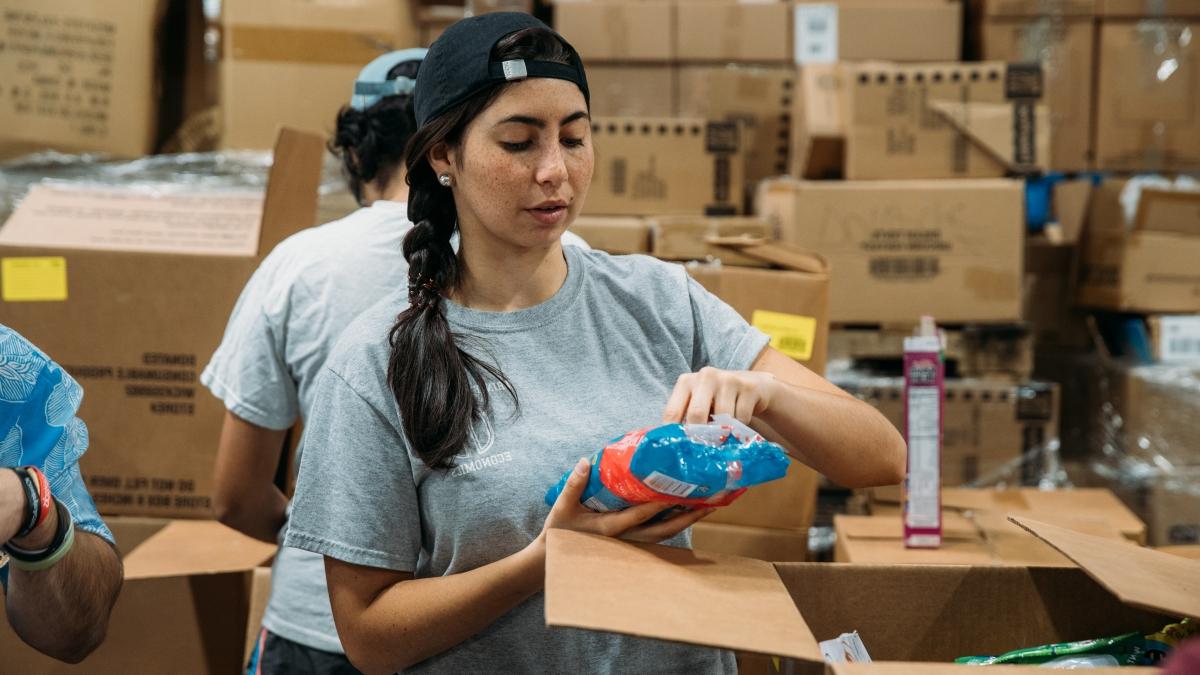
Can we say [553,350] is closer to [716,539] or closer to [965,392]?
[716,539]

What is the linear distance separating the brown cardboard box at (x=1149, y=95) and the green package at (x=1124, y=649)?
8.23 ft

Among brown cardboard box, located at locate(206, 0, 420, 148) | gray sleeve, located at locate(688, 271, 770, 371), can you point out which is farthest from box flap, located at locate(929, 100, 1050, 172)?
gray sleeve, located at locate(688, 271, 770, 371)

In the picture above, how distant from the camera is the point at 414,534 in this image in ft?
4.15

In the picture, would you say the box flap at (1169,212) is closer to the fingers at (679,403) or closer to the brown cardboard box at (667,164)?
the brown cardboard box at (667,164)

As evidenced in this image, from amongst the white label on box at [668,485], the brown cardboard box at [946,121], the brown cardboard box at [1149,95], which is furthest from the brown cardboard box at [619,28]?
the white label on box at [668,485]

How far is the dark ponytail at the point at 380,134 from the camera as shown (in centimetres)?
185

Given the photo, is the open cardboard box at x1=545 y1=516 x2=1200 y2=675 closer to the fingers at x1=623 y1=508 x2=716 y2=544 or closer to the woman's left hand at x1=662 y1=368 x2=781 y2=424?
the fingers at x1=623 y1=508 x2=716 y2=544

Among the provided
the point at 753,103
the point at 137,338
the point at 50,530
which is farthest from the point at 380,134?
the point at 753,103

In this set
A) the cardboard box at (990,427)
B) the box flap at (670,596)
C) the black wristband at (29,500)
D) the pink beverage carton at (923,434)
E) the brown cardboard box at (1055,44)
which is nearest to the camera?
the box flap at (670,596)

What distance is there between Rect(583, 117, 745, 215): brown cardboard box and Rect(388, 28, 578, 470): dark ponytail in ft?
5.73

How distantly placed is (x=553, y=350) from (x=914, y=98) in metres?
1.85

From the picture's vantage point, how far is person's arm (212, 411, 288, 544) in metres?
1.81

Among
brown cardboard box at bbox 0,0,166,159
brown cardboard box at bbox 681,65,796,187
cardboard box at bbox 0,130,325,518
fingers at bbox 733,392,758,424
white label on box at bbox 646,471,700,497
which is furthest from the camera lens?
brown cardboard box at bbox 681,65,796,187

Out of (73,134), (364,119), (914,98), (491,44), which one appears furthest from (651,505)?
(73,134)
